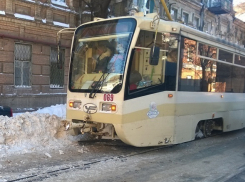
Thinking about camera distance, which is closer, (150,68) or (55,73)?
(150,68)

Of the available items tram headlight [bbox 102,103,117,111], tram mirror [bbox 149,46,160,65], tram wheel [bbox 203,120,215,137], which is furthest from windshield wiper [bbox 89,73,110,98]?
tram wheel [bbox 203,120,215,137]

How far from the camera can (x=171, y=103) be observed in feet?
23.3

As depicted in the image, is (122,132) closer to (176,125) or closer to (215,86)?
(176,125)

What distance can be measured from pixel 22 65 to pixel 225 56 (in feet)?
31.0

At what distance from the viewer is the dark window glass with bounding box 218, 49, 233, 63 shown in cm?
899

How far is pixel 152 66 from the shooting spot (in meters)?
6.86

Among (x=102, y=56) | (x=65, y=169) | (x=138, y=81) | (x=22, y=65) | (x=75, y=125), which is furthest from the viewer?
(x=22, y=65)

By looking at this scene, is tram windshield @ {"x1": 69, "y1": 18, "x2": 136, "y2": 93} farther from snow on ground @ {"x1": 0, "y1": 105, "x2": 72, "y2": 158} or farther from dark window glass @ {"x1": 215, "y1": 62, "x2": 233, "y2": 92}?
dark window glass @ {"x1": 215, "y1": 62, "x2": 233, "y2": 92}

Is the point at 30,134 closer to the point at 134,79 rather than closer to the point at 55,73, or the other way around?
the point at 134,79

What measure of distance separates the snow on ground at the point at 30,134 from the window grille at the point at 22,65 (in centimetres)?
669

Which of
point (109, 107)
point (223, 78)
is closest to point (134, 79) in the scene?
point (109, 107)

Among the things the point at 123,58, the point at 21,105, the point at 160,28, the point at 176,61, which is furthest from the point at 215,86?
the point at 21,105

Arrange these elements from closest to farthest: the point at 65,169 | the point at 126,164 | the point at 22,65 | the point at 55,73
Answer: the point at 65,169 → the point at 126,164 → the point at 22,65 → the point at 55,73

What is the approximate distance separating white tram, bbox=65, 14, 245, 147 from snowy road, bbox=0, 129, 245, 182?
1.54ft
